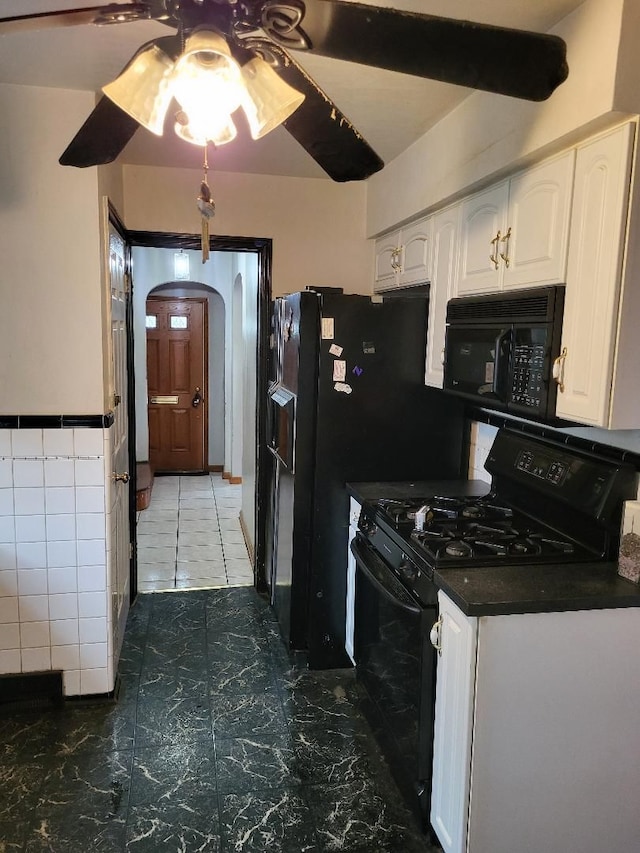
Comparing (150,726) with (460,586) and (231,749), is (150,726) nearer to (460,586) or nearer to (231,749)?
(231,749)

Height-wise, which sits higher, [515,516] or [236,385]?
[236,385]

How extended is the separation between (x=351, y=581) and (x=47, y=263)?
69.3 inches

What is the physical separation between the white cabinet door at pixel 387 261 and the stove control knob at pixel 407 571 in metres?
1.56

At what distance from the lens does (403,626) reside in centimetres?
203

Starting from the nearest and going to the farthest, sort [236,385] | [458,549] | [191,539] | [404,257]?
[458,549] < [404,257] < [191,539] < [236,385]

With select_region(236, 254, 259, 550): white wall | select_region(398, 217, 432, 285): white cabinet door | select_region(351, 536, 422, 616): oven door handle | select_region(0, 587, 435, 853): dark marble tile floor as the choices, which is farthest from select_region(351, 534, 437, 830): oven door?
select_region(236, 254, 259, 550): white wall

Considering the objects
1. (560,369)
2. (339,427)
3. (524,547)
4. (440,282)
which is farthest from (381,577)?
(440,282)

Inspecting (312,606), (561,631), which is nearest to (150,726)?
(312,606)

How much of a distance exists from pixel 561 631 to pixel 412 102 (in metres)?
1.82

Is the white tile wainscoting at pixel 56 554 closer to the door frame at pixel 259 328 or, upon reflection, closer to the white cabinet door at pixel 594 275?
the door frame at pixel 259 328

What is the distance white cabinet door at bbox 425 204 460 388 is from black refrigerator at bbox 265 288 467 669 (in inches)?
3.9

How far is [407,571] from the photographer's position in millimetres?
2008

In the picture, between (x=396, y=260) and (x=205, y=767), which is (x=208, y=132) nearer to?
(x=396, y=260)

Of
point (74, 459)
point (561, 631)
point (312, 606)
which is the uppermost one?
point (74, 459)
